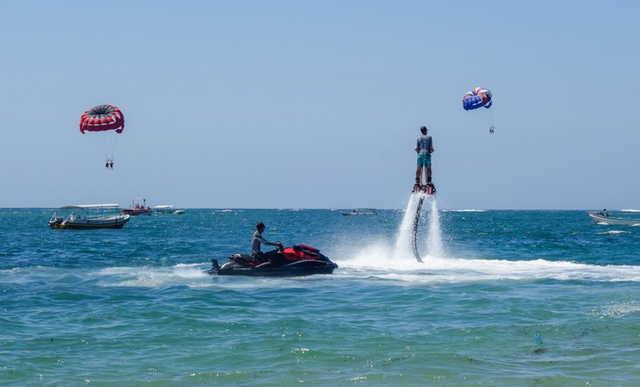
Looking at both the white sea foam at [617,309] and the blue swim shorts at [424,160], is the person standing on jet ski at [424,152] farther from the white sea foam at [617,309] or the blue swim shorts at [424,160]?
the white sea foam at [617,309]

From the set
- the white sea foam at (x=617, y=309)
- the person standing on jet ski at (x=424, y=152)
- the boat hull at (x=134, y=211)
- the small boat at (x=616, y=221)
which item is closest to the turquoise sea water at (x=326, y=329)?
the white sea foam at (x=617, y=309)

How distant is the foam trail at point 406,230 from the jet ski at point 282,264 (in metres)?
3.84

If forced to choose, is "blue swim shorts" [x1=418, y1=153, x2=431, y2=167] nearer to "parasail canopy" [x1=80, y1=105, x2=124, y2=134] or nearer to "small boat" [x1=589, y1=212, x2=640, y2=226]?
"parasail canopy" [x1=80, y1=105, x2=124, y2=134]

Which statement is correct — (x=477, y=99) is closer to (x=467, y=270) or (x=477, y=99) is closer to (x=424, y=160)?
(x=467, y=270)

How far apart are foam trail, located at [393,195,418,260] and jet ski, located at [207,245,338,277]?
3.84 m

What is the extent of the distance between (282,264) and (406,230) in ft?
27.1

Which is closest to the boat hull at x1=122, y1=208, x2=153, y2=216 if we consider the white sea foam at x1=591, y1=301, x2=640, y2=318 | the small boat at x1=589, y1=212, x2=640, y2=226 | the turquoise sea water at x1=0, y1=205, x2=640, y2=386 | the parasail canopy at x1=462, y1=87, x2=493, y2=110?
the small boat at x1=589, y1=212, x2=640, y2=226

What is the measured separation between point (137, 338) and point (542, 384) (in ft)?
27.4

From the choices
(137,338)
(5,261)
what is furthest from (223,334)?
(5,261)

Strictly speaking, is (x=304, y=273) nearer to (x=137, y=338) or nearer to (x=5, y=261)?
(x=137, y=338)

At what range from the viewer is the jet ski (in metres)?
26.0

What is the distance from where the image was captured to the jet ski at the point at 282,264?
2600 cm

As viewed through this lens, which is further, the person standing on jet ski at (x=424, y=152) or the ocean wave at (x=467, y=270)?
the ocean wave at (x=467, y=270)

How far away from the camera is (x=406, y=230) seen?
32.5m
